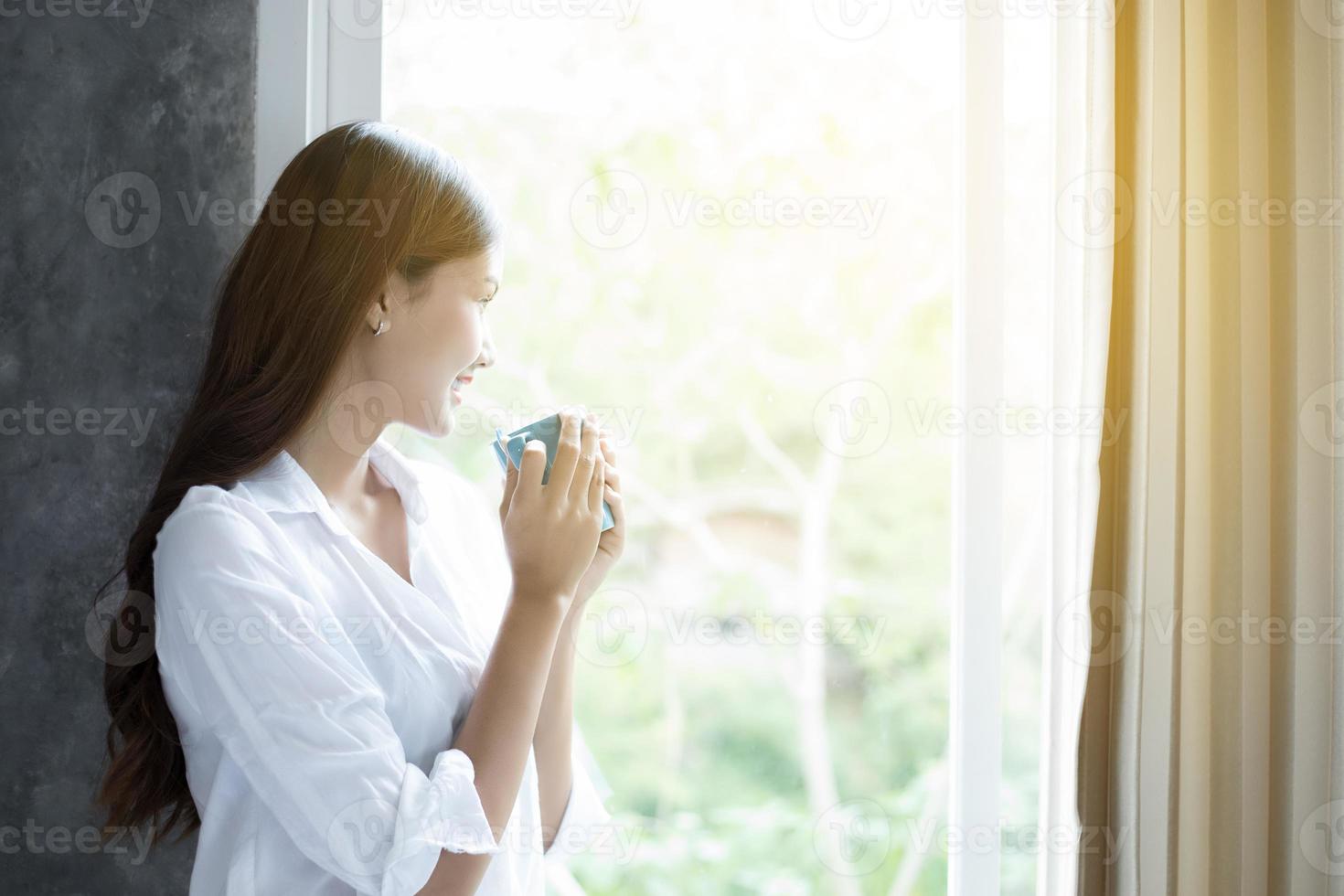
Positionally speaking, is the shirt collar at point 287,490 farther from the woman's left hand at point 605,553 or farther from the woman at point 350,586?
the woman's left hand at point 605,553

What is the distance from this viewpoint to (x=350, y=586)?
0.94m

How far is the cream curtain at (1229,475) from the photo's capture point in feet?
3.71

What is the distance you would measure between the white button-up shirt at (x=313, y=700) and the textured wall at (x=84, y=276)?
0.36m

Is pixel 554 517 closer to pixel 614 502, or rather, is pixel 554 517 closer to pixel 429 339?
pixel 614 502

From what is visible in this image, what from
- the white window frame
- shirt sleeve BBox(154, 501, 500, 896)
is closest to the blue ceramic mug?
shirt sleeve BBox(154, 501, 500, 896)

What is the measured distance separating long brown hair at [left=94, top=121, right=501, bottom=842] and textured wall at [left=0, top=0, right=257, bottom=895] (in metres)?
0.21

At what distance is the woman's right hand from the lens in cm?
96

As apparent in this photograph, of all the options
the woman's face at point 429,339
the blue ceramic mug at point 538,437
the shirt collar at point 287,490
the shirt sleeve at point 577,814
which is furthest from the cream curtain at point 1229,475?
the shirt collar at point 287,490

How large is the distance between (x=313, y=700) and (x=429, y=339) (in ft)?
1.27

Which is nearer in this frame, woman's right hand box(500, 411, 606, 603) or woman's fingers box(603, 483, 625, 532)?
woman's right hand box(500, 411, 606, 603)

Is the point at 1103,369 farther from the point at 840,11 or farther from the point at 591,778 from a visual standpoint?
the point at 591,778

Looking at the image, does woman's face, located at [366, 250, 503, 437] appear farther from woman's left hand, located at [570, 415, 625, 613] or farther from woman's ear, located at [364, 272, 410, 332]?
woman's left hand, located at [570, 415, 625, 613]

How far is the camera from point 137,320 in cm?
116

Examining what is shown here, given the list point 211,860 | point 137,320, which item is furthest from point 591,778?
point 137,320
